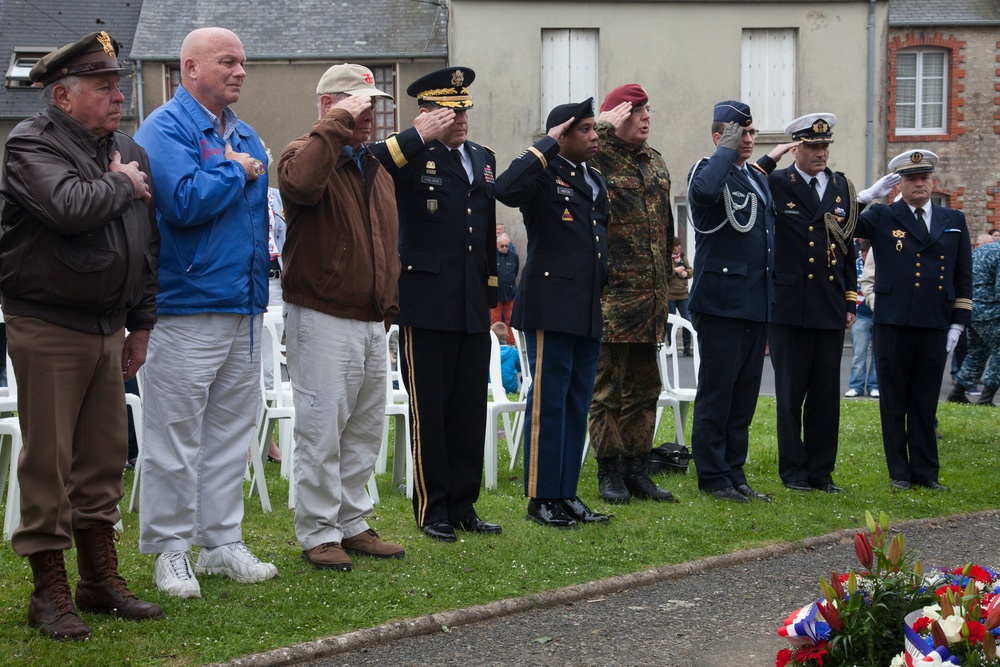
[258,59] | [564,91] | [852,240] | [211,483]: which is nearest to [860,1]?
[564,91]

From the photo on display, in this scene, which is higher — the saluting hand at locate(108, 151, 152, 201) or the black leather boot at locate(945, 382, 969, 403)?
the saluting hand at locate(108, 151, 152, 201)

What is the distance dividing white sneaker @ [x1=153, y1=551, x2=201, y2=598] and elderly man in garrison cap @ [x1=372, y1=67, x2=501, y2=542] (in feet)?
4.91

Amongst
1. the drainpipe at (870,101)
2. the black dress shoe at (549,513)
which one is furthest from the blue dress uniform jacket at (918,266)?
the drainpipe at (870,101)

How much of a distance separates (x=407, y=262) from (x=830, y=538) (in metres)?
2.79

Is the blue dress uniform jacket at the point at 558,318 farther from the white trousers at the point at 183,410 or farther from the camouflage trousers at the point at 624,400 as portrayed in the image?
the white trousers at the point at 183,410

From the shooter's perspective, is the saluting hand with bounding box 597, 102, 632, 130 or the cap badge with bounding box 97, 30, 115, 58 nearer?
the cap badge with bounding box 97, 30, 115, 58

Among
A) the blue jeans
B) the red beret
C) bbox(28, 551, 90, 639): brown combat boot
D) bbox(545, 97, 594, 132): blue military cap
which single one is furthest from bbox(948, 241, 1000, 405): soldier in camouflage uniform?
bbox(28, 551, 90, 639): brown combat boot

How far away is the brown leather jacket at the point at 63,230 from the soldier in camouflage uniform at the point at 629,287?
335 centimetres

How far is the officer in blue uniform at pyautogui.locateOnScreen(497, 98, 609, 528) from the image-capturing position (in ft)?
21.6

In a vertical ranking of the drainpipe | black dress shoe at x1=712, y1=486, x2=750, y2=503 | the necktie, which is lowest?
black dress shoe at x1=712, y1=486, x2=750, y2=503

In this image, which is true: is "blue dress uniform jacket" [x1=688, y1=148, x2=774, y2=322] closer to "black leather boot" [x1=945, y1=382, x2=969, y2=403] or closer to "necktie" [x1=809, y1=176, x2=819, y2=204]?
"necktie" [x1=809, y1=176, x2=819, y2=204]

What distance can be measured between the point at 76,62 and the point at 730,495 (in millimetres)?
4691

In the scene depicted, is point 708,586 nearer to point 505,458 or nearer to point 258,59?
point 505,458

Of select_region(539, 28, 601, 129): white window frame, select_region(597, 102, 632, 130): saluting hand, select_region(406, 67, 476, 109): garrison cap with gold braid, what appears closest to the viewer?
select_region(406, 67, 476, 109): garrison cap with gold braid
